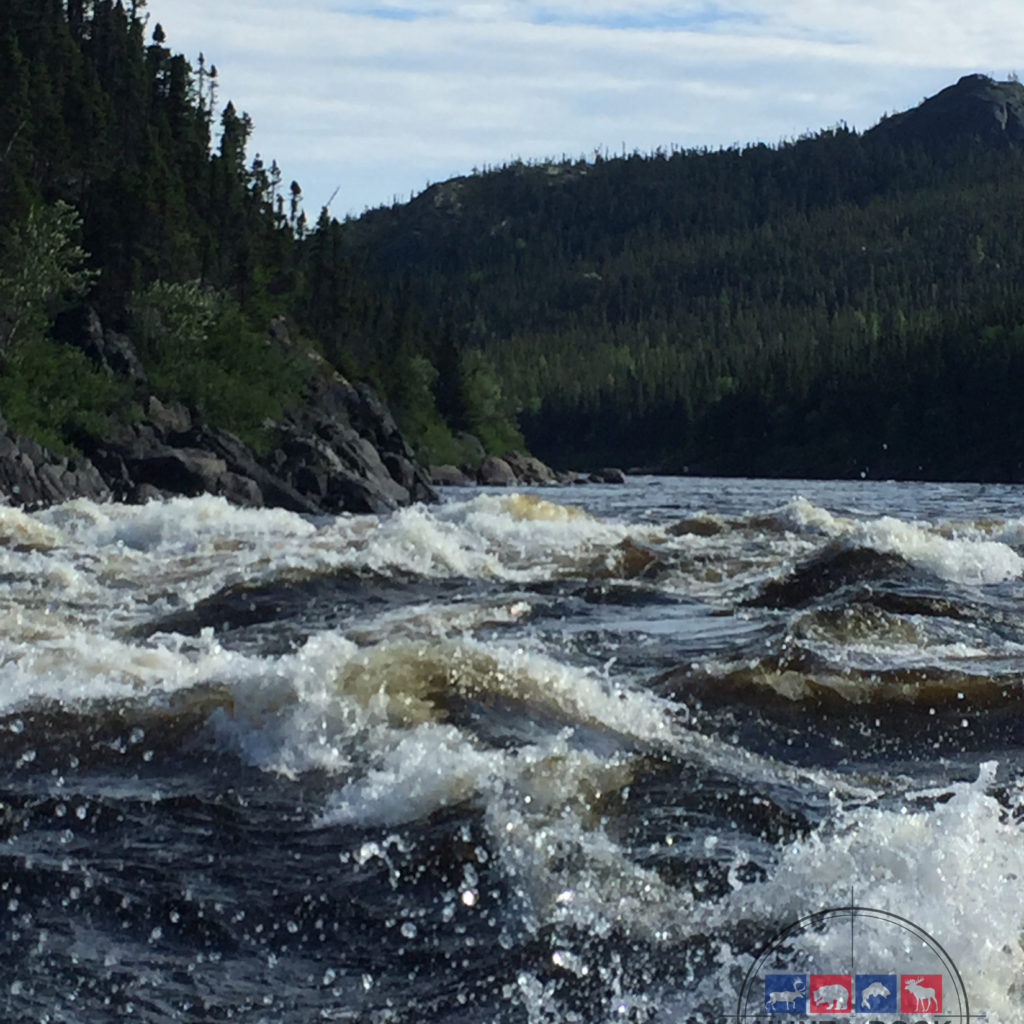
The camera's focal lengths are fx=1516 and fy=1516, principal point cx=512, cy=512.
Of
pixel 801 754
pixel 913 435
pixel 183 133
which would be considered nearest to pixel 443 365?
pixel 183 133

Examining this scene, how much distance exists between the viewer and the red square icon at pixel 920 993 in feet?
18.4

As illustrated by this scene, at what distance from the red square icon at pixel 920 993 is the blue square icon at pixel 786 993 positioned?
368 millimetres

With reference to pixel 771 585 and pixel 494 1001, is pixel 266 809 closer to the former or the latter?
pixel 494 1001

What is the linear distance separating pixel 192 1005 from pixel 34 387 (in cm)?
4862

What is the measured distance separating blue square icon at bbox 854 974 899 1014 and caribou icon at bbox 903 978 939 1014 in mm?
49

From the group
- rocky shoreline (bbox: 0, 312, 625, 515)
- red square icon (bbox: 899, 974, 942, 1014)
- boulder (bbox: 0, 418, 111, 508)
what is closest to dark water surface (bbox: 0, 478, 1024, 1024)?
red square icon (bbox: 899, 974, 942, 1014)

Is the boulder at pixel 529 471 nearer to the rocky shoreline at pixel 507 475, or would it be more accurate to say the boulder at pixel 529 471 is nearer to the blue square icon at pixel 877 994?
the rocky shoreline at pixel 507 475

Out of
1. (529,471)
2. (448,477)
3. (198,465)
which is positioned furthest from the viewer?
(529,471)

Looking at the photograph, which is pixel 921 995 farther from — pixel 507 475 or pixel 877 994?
pixel 507 475

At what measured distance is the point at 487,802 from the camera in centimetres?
834

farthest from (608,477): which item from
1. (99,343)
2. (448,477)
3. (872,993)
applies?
(872,993)

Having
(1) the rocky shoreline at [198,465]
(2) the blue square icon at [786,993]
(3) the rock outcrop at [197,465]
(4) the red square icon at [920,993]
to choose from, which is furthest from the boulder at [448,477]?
(4) the red square icon at [920,993]

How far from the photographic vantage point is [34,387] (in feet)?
170

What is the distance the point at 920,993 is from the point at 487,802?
314cm
